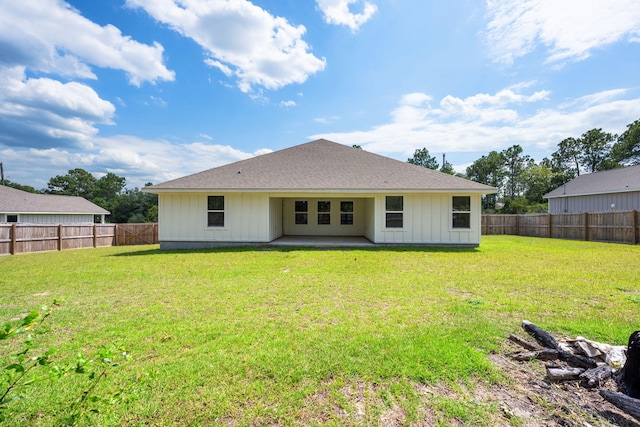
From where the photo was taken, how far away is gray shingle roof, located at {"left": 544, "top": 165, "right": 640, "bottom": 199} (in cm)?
1705

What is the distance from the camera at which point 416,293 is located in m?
5.20

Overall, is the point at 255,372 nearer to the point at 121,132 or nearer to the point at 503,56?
the point at 503,56

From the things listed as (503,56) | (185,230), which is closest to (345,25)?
(503,56)

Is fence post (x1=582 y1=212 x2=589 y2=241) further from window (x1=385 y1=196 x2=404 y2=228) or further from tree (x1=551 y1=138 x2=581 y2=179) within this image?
tree (x1=551 y1=138 x2=581 y2=179)

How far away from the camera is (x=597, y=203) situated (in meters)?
18.9

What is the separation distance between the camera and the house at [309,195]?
1164cm

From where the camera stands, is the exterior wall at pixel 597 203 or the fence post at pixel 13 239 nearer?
the fence post at pixel 13 239

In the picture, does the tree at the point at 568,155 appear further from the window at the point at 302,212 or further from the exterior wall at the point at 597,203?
the window at the point at 302,212

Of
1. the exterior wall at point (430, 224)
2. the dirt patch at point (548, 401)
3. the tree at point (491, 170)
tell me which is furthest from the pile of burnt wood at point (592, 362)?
the tree at point (491, 170)

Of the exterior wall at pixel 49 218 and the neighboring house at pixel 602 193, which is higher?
the neighboring house at pixel 602 193

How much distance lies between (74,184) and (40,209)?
3360cm

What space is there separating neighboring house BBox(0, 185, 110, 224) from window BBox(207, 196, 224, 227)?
733 inches

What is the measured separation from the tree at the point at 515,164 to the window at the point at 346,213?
134ft

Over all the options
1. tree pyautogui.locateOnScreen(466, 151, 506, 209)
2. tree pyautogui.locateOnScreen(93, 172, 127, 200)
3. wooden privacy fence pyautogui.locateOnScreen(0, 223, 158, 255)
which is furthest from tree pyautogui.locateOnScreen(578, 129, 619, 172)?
tree pyautogui.locateOnScreen(93, 172, 127, 200)
